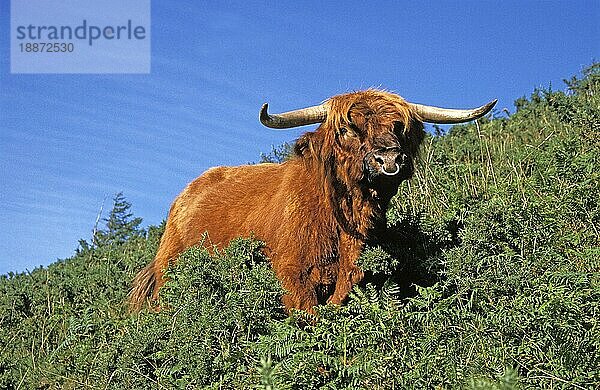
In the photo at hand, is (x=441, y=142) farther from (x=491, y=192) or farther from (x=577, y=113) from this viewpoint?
(x=491, y=192)

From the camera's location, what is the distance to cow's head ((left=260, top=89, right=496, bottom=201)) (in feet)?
18.8

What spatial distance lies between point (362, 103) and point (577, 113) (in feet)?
16.0

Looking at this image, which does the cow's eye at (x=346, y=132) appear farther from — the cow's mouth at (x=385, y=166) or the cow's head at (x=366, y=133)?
the cow's mouth at (x=385, y=166)

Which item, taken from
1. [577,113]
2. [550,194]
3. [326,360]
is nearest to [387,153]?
[326,360]

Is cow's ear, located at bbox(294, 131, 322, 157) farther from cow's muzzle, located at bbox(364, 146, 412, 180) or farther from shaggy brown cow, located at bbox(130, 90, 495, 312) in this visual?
cow's muzzle, located at bbox(364, 146, 412, 180)

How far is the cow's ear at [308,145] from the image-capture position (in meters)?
6.47

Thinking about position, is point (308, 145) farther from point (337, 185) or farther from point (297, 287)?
point (297, 287)

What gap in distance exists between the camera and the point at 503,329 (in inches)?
184

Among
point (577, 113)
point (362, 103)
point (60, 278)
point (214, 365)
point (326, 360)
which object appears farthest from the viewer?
point (60, 278)

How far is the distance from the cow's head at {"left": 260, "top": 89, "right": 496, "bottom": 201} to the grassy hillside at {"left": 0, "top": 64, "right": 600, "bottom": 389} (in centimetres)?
53

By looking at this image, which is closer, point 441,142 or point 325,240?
point 325,240

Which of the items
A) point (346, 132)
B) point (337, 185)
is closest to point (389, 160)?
point (346, 132)

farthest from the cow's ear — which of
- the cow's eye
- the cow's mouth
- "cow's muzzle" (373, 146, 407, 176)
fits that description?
"cow's muzzle" (373, 146, 407, 176)

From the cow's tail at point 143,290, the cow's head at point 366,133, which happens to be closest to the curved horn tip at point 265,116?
the cow's head at point 366,133
